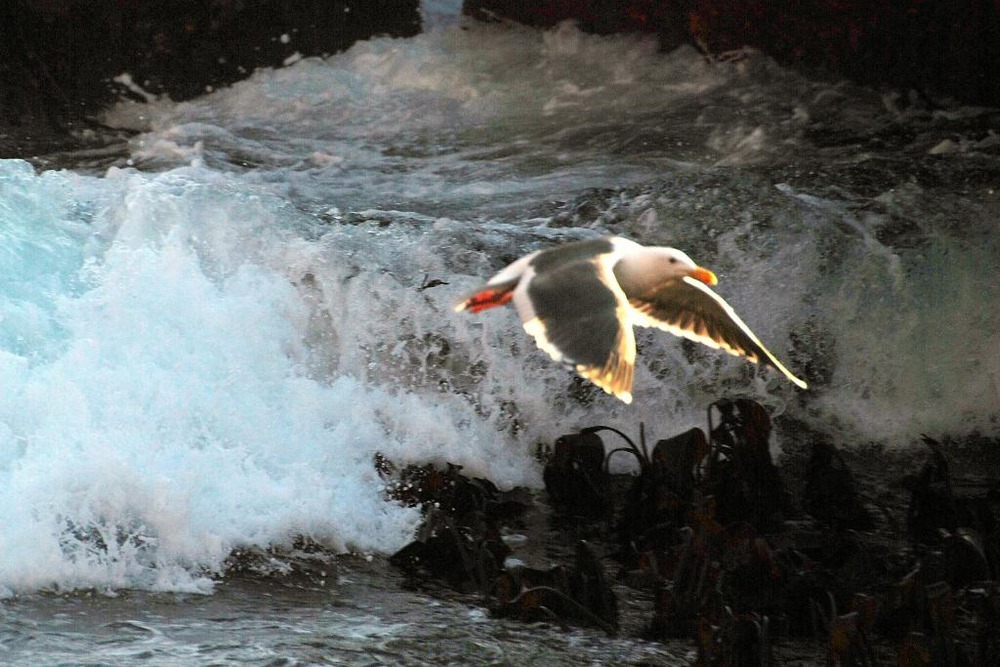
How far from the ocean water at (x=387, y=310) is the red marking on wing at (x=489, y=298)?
94 cm

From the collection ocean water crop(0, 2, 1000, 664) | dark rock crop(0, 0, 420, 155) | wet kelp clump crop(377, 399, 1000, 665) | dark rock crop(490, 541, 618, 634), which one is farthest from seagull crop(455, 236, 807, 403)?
dark rock crop(0, 0, 420, 155)

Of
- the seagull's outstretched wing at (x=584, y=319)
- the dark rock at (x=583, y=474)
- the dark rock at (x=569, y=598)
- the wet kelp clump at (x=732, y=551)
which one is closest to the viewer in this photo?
the seagull's outstretched wing at (x=584, y=319)

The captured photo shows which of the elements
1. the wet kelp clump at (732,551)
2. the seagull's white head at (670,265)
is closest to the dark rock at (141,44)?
the wet kelp clump at (732,551)

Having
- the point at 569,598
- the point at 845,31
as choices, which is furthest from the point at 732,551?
the point at 845,31

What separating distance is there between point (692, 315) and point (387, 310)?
2027 millimetres

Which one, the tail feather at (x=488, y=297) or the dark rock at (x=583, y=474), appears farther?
the dark rock at (x=583, y=474)

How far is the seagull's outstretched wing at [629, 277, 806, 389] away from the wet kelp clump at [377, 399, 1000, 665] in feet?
1.33

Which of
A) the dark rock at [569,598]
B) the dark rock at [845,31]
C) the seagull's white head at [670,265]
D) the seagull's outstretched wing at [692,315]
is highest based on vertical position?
the dark rock at [845,31]

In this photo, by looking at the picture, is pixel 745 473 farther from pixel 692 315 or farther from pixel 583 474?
pixel 692 315

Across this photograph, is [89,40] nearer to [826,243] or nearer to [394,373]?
[394,373]

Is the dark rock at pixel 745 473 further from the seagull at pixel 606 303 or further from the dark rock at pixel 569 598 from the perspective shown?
the dark rock at pixel 569 598

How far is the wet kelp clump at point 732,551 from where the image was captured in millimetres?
3816

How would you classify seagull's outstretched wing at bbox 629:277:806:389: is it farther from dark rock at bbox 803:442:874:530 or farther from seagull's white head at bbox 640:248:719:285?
dark rock at bbox 803:442:874:530

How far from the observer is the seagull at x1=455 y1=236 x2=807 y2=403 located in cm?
370
